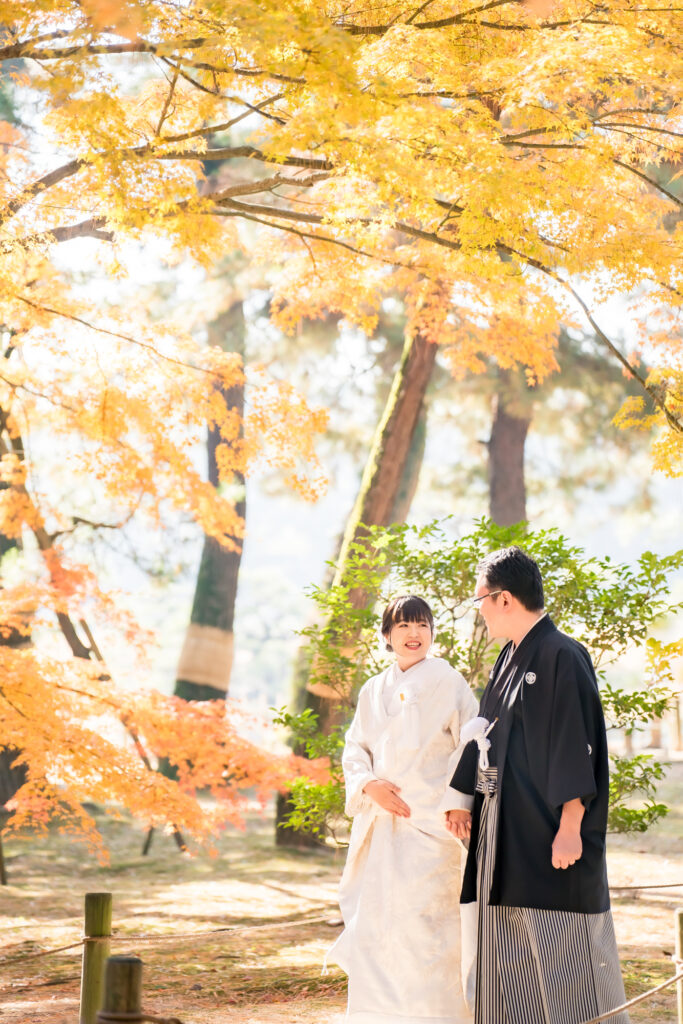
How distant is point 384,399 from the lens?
14367 mm

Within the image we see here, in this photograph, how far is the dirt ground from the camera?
4.16 metres

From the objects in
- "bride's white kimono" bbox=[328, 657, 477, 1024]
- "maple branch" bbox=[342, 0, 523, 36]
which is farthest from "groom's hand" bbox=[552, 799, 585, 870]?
"maple branch" bbox=[342, 0, 523, 36]

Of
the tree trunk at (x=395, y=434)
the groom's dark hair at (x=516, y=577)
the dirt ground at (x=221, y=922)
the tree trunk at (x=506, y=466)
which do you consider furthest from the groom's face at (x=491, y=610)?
the tree trunk at (x=506, y=466)

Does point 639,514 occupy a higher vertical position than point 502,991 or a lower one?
higher

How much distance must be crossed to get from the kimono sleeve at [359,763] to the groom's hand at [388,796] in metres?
0.02

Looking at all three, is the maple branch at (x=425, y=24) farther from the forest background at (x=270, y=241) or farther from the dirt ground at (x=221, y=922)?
the dirt ground at (x=221, y=922)

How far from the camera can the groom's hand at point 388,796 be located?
322 cm

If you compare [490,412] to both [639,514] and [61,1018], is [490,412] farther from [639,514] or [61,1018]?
[61,1018]

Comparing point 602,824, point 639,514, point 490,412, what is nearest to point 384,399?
point 490,412

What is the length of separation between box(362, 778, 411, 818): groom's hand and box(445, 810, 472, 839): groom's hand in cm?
23

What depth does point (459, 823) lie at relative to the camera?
2.99 meters

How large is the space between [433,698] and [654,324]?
11.0 ft


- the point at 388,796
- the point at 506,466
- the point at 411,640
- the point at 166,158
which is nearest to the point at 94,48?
the point at 166,158

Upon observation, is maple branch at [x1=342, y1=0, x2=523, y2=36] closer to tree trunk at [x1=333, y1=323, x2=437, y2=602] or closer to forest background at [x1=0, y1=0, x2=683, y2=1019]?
forest background at [x1=0, y1=0, x2=683, y2=1019]
